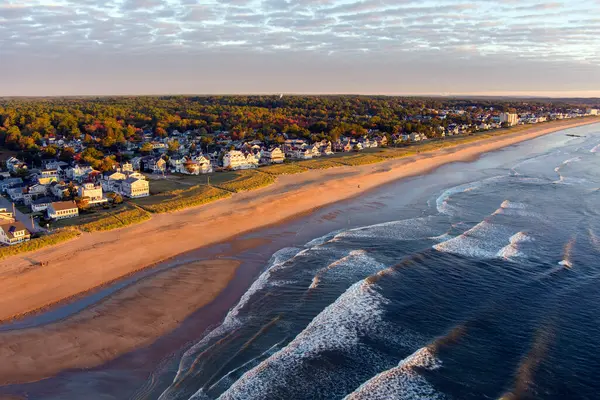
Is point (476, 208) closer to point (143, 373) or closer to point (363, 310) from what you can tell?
point (363, 310)

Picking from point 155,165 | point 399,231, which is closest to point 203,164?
point 155,165

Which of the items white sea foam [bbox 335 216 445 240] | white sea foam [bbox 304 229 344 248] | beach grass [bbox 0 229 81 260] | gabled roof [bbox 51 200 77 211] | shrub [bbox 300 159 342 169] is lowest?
white sea foam [bbox 304 229 344 248]

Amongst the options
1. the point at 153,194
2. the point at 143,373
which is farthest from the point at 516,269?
the point at 153,194

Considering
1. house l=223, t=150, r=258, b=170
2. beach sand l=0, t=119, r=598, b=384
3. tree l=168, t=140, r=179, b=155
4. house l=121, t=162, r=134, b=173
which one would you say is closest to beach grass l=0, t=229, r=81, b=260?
beach sand l=0, t=119, r=598, b=384

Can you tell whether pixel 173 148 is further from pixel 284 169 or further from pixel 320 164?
pixel 320 164

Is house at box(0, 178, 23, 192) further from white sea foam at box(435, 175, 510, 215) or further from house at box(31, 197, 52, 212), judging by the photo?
white sea foam at box(435, 175, 510, 215)

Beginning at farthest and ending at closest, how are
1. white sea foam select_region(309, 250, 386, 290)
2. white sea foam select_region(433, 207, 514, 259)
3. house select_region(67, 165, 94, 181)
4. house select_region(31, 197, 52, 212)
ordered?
house select_region(67, 165, 94, 181) → house select_region(31, 197, 52, 212) → white sea foam select_region(433, 207, 514, 259) → white sea foam select_region(309, 250, 386, 290)

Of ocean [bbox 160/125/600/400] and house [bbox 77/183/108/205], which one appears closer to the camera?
ocean [bbox 160/125/600/400]
